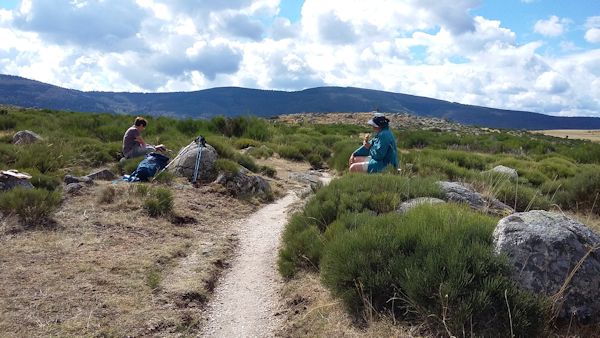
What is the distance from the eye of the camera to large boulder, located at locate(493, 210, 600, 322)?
391 cm

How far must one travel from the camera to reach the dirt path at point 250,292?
500 centimetres

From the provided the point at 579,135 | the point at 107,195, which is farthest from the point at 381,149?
the point at 579,135

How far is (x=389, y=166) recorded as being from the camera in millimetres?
9578

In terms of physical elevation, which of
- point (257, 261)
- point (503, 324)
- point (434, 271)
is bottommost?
point (257, 261)

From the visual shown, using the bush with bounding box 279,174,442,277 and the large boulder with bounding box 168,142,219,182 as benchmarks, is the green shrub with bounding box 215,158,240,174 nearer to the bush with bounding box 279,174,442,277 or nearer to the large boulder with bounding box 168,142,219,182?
the large boulder with bounding box 168,142,219,182

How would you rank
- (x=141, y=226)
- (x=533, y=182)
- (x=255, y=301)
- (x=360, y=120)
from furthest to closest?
(x=360, y=120) < (x=533, y=182) < (x=141, y=226) < (x=255, y=301)

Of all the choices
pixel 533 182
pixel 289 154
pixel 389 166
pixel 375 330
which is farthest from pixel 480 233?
pixel 289 154

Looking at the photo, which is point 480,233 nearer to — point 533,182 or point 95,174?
point 95,174

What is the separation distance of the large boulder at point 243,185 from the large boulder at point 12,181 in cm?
413

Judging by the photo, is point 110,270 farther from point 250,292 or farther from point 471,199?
point 471,199

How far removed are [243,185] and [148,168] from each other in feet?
7.54

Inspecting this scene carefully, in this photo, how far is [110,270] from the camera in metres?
5.94

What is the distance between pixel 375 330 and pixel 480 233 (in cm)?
141

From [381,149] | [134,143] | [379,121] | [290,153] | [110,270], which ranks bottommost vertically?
[110,270]
